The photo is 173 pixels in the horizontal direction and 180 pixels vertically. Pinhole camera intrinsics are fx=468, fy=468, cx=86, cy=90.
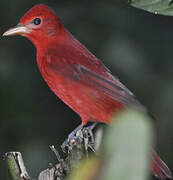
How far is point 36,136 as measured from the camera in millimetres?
3797

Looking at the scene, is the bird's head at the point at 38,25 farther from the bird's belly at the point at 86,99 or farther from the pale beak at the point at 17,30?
the bird's belly at the point at 86,99

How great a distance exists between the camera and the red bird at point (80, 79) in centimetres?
260

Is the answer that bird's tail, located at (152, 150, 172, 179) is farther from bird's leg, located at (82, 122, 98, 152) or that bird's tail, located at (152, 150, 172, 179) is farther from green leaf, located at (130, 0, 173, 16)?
green leaf, located at (130, 0, 173, 16)

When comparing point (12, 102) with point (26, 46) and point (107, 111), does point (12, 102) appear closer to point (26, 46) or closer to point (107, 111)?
point (26, 46)

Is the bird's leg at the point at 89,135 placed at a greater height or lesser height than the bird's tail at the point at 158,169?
greater

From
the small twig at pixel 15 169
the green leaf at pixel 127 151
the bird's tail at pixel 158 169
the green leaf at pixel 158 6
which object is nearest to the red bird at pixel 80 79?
the bird's tail at pixel 158 169

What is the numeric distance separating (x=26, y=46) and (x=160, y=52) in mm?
1121

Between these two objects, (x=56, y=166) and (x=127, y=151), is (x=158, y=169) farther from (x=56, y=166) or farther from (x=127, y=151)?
(x=127, y=151)

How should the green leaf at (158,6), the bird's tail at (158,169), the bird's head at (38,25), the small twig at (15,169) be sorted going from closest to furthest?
the small twig at (15,169) < the green leaf at (158,6) < the bird's tail at (158,169) < the bird's head at (38,25)

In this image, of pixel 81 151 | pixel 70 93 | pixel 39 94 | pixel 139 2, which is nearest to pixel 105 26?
pixel 39 94

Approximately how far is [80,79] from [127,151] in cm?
219

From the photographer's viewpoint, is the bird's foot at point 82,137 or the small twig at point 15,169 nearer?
the small twig at point 15,169

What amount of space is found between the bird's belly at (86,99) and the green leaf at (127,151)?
2.08 m

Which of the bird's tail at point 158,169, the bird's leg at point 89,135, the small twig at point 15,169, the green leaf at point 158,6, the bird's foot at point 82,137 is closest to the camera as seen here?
the small twig at point 15,169
